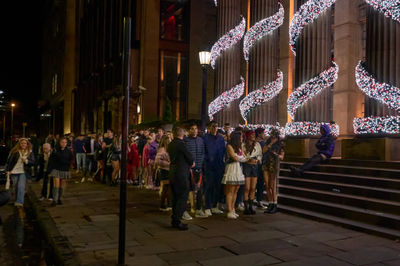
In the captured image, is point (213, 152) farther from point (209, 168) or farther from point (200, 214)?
point (200, 214)

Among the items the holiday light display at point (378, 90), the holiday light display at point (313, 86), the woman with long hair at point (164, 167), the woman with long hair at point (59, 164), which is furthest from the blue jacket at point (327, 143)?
the woman with long hair at point (59, 164)

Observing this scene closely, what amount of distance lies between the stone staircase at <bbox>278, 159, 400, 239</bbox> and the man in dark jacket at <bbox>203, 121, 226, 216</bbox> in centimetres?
187

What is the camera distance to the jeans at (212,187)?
9117mm

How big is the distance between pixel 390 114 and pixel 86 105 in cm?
4000

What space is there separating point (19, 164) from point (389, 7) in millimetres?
10421

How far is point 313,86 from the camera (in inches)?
530

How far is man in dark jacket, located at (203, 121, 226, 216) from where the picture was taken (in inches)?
359

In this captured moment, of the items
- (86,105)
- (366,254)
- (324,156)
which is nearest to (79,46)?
(86,105)

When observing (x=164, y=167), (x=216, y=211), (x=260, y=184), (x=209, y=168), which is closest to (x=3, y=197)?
(x=164, y=167)

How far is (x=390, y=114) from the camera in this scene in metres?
10.4

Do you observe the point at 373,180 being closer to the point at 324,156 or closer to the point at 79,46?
the point at 324,156

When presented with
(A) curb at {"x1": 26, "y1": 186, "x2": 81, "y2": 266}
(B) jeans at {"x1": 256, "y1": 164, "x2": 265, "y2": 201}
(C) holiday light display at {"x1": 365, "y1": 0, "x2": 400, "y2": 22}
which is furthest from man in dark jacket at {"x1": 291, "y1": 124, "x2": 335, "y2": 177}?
(A) curb at {"x1": 26, "y1": 186, "x2": 81, "y2": 266}

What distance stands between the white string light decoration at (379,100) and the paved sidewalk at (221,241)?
3462mm

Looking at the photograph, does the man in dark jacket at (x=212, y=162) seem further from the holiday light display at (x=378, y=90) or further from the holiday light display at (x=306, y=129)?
the holiday light display at (x=306, y=129)
